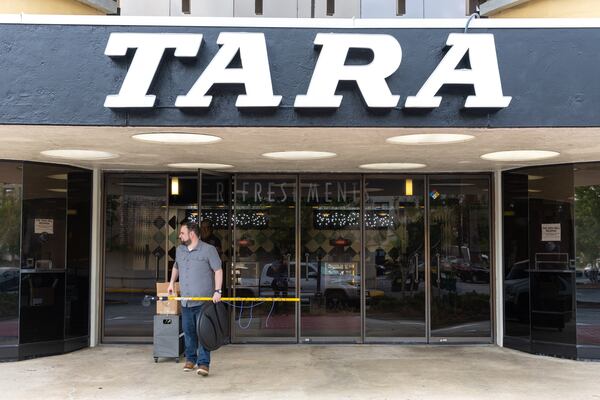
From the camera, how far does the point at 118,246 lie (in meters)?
9.73

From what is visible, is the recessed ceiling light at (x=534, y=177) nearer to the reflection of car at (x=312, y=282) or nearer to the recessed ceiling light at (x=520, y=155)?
the recessed ceiling light at (x=520, y=155)

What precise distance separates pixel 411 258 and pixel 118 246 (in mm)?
4605

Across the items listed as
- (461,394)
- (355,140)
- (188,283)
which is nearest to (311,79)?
(355,140)

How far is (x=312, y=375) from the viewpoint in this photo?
7527 mm

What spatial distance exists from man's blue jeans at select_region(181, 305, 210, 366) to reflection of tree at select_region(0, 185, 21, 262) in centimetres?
272

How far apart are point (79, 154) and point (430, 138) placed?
4350 millimetres

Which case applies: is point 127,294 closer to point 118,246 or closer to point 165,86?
point 118,246

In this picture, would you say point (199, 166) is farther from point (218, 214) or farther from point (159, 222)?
point (159, 222)

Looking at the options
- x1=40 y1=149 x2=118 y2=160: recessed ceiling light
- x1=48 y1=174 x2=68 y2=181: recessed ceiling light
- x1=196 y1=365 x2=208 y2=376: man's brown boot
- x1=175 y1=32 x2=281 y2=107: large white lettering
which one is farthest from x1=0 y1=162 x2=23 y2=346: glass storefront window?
x1=175 y1=32 x2=281 y2=107: large white lettering

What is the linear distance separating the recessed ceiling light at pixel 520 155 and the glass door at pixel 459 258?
1.67m

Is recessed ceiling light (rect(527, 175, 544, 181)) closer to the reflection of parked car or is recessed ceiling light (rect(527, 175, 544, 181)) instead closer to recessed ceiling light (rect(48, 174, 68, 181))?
the reflection of parked car

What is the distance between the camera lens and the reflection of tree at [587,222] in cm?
846

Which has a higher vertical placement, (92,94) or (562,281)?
(92,94)

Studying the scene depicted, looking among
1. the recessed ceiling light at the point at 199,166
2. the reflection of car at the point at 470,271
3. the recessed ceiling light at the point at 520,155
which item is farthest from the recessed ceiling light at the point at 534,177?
the recessed ceiling light at the point at 199,166
